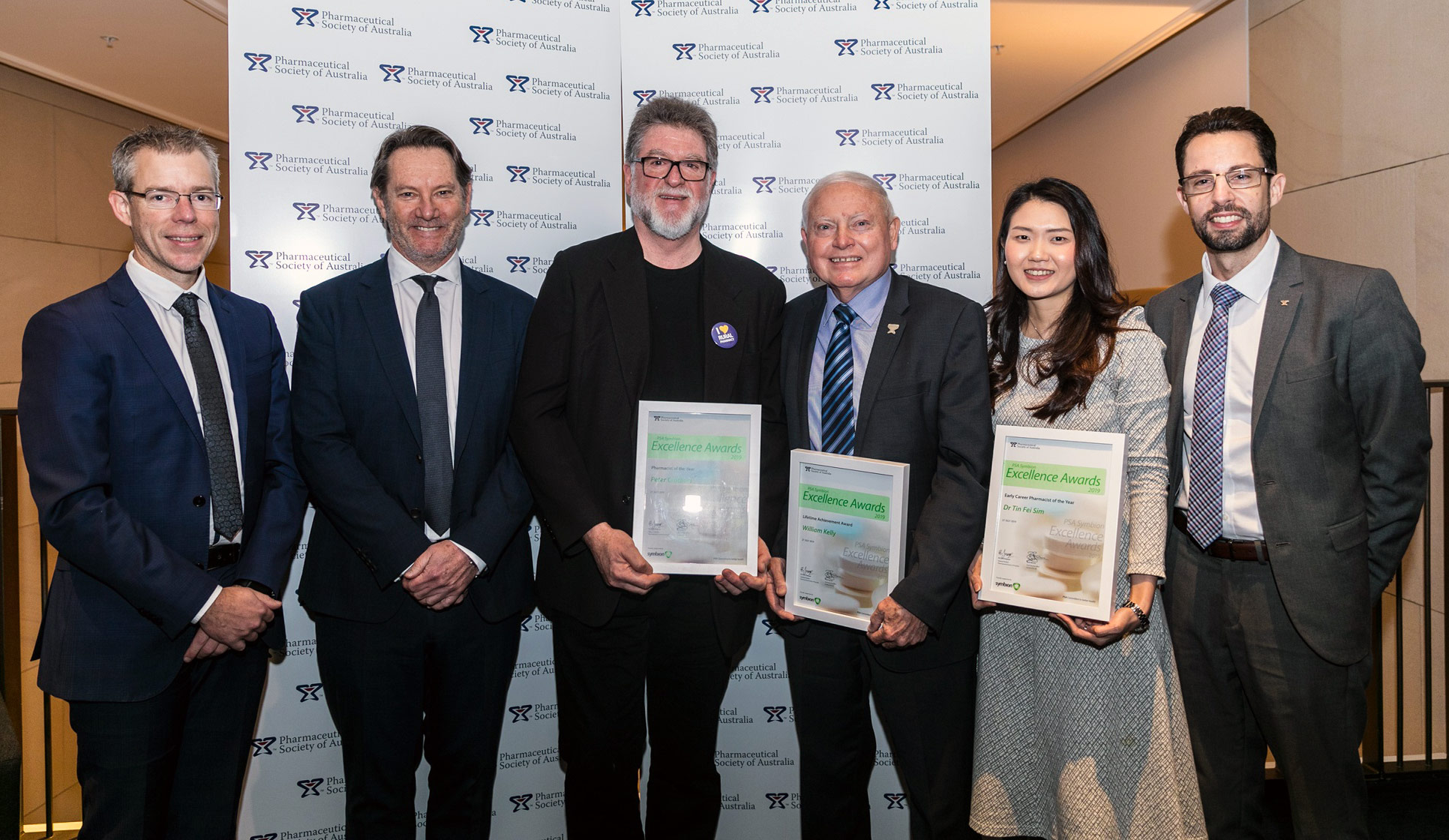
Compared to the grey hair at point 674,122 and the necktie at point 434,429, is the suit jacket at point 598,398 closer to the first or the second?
the necktie at point 434,429

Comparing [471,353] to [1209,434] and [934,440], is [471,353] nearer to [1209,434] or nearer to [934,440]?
[934,440]

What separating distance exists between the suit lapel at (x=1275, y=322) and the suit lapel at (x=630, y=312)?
1.74m

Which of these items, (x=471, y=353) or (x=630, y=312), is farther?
(x=471, y=353)

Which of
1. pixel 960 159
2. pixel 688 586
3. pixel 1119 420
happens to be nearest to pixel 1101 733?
pixel 1119 420

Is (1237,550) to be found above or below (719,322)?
below

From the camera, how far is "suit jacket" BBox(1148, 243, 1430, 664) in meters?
2.30

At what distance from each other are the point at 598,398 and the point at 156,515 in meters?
1.19

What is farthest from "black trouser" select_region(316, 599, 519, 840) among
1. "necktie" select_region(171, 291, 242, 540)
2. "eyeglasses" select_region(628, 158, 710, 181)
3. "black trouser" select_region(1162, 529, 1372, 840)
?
"black trouser" select_region(1162, 529, 1372, 840)

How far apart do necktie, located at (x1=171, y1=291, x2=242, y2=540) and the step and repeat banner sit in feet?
2.88

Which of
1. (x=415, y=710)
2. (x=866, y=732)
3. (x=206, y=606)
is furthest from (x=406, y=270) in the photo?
(x=866, y=732)

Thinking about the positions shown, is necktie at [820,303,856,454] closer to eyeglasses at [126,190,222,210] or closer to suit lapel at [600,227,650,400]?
suit lapel at [600,227,650,400]

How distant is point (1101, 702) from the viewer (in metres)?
2.19

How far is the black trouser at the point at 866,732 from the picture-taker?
2.36m

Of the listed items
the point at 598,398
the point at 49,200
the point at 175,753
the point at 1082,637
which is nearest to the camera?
the point at 1082,637
